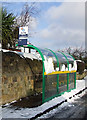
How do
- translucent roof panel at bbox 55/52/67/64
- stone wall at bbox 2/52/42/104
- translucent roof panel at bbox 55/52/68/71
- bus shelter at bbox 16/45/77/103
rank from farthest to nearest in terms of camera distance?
translucent roof panel at bbox 55/52/67/64 < translucent roof panel at bbox 55/52/68/71 < bus shelter at bbox 16/45/77/103 < stone wall at bbox 2/52/42/104

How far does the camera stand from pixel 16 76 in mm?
7684

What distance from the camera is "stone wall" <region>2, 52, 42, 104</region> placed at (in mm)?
6914

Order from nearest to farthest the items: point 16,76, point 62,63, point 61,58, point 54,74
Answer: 1. point 16,76
2. point 54,74
3. point 62,63
4. point 61,58

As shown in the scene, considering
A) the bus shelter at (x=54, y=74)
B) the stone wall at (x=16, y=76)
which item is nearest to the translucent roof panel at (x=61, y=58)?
the bus shelter at (x=54, y=74)

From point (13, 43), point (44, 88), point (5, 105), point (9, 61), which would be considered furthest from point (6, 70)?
point (13, 43)

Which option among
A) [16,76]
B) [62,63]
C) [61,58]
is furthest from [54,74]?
[16,76]

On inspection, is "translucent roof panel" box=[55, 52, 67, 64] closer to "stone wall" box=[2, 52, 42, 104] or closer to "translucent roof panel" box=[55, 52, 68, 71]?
"translucent roof panel" box=[55, 52, 68, 71]

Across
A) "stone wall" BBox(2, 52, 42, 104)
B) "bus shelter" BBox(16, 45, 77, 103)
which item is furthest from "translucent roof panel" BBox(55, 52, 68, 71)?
"stone wall" BBox(2, 52, 42, 104)

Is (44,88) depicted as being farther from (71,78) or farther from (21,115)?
(71,78)

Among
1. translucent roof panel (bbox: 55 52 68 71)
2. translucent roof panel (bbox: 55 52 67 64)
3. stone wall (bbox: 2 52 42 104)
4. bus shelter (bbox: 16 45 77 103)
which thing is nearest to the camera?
stone wall (bbox: 2 52 42 104)

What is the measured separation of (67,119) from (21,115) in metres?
1.59

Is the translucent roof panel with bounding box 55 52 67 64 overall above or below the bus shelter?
above

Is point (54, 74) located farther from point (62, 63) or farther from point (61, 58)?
point (61, 58)

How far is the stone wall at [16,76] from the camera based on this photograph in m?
6.91
